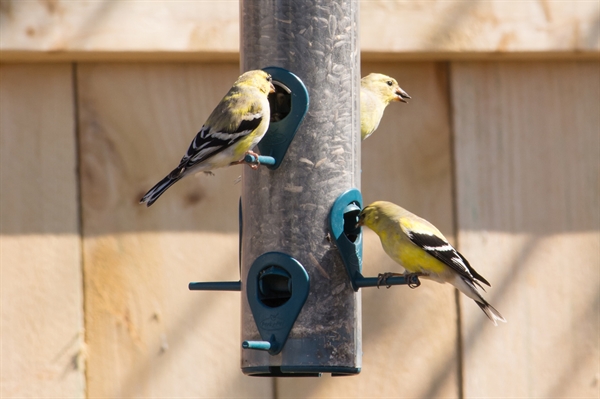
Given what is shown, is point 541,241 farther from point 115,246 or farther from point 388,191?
point 115,246

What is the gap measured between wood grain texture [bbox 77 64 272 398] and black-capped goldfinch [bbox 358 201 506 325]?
0.70 meters

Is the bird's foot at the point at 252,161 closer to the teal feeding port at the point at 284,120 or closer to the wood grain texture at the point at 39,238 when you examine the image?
the teal feeding port at the point at 284,120

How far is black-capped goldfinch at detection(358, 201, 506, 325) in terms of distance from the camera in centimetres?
502

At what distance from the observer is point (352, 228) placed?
5.14m

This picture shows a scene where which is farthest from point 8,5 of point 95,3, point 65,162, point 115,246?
point 115,246

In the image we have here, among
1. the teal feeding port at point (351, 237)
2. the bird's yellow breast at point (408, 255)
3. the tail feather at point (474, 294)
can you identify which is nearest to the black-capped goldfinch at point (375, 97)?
the teal feeding port at point (351, 237)

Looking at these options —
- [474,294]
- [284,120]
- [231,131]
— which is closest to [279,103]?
[284,120]

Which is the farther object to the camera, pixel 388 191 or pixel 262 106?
pixel 388 191

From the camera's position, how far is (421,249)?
525 cm

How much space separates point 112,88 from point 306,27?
959 mm

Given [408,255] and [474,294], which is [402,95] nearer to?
[408,255]

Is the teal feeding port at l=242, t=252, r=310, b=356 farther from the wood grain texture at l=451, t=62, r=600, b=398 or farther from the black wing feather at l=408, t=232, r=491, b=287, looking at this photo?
the wood grain texture at l=451, t=62, r=600, b=398

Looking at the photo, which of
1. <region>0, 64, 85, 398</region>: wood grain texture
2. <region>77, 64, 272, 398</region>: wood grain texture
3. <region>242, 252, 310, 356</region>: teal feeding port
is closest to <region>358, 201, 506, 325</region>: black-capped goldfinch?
<region>242, 252, 310, 356</region>: teal feeding port

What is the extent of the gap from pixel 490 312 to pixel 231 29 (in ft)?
5.71
